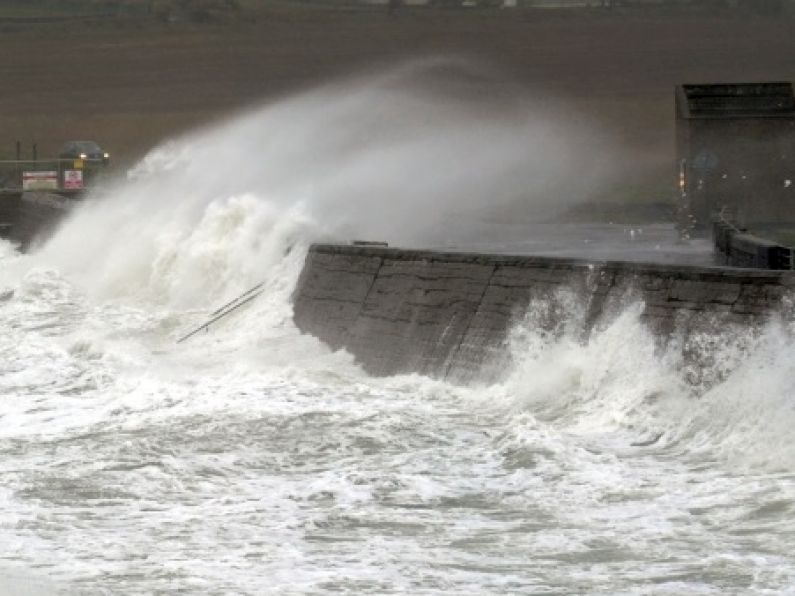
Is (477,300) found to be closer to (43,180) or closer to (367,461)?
(367,461)

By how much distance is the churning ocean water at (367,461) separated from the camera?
12695 millimetres

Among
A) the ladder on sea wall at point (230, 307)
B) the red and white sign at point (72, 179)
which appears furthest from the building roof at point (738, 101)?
Result: the red and white sign at point (72, 179)

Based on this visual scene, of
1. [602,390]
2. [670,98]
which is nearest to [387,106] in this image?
[670,98]

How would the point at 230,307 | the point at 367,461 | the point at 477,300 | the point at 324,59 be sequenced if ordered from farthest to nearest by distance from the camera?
the point at 324,59 → the point at 230,307 → the point at 477,300 → the point at 367,461

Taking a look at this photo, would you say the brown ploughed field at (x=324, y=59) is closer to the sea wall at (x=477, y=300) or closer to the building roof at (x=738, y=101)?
the building roof at (x=738, y=101)

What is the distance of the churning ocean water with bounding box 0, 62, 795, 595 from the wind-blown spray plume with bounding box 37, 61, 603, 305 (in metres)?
0.90

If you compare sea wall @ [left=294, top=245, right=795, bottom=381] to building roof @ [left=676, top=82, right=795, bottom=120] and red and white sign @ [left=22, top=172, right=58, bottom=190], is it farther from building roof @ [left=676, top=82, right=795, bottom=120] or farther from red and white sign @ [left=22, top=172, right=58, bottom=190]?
red and white sign @ [left=22, top=172, right=58, bottom=190]

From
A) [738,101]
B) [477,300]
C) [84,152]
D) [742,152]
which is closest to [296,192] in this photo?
[742,152]

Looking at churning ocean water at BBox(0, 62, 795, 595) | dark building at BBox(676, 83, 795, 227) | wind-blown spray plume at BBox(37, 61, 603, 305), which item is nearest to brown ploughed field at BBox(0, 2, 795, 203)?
wind-blown spray plume at BBox(37, 61, 603, 305)

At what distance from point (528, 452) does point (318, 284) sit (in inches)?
305

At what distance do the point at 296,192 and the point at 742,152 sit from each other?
643 centimetres

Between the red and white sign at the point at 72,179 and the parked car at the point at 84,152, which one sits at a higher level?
the parked car at the point at 84,152

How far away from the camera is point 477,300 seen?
64.7ft

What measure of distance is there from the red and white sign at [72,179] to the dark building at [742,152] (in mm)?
16394
